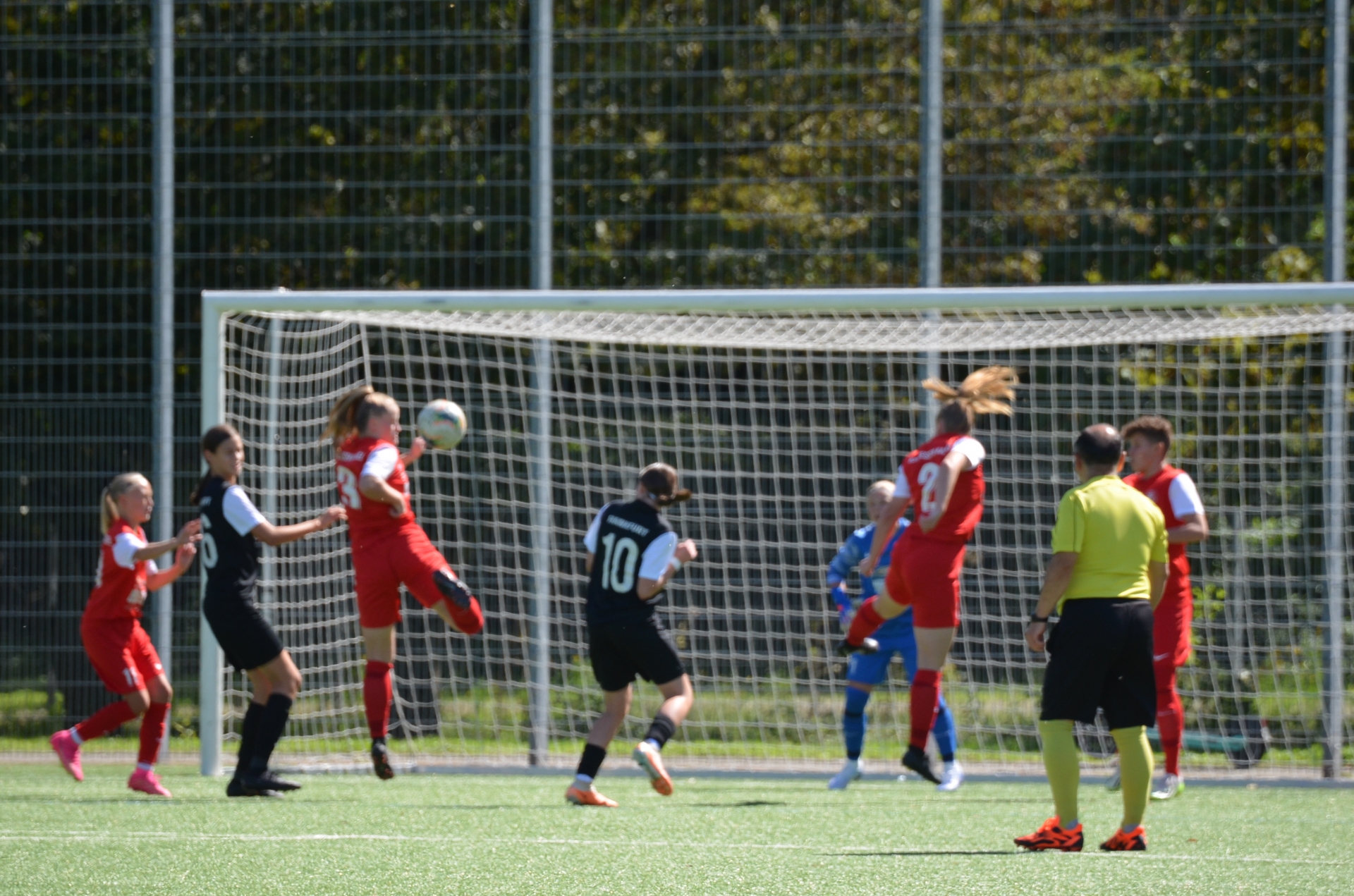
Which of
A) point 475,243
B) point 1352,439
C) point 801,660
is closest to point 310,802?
point 801,660

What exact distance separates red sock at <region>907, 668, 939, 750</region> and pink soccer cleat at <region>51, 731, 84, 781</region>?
4270 millimetres

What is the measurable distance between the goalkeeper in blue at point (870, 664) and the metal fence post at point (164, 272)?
173 inches

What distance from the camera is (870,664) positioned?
8.01m

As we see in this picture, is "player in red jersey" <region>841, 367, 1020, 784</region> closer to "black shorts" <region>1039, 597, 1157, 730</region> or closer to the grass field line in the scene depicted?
the grass field line

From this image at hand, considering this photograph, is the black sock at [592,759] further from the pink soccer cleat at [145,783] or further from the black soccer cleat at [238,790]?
the pink soccer cleat at [145,783]

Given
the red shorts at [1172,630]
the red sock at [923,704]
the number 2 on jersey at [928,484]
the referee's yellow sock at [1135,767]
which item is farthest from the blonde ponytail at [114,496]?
the red shorts at [1172,630]

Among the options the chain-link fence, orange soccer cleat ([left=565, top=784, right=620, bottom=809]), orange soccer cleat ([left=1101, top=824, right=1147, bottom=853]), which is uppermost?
the chain-link fence

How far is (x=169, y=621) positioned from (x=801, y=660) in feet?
13.3

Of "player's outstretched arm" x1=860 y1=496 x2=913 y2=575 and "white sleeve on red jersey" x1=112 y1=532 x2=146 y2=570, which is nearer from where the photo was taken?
"player's outstretched arm" x1=860 y1=496 x2=913 y2=575

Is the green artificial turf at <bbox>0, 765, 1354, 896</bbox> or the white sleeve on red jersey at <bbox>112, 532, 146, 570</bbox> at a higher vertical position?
the white sleeve on red jersey at <bbox>112, 532, 146, 570</bbox>

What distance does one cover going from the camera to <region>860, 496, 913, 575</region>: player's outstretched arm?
7.11 m

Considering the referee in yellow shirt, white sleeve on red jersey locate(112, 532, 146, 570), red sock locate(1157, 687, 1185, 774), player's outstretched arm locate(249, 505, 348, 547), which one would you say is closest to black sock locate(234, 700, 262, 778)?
player's outstretched arm locate(249, 505, 348, 547)

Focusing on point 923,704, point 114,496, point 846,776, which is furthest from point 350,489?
point 846,776

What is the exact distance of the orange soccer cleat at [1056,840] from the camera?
17.8ft
